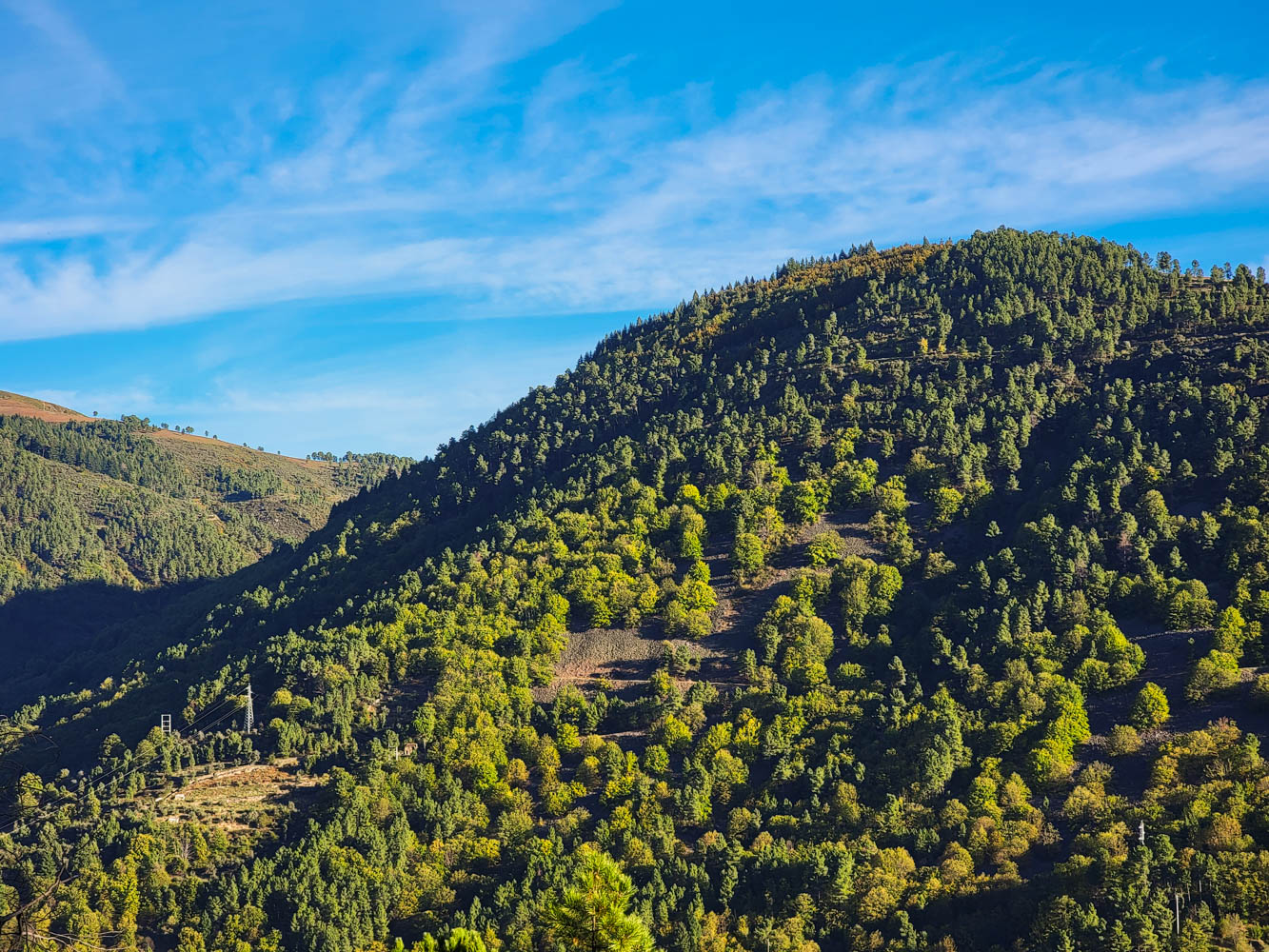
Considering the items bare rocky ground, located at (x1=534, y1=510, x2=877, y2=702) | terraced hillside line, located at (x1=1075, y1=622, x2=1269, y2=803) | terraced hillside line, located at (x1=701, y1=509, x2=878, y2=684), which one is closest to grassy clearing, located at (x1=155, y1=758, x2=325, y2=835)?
bare rocky ground, located at (x1=534, y1=510, x2=877, y2=702)

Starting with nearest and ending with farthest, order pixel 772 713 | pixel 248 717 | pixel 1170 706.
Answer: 1. pixel 1170 706
2. pixel 772 713
3. pixel 248 717

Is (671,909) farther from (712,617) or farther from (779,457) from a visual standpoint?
(779,457)

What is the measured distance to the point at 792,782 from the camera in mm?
127188

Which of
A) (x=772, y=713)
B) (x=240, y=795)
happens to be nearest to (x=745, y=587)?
(x=772, y=713)

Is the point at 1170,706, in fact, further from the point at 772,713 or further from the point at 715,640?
the point at 715,640

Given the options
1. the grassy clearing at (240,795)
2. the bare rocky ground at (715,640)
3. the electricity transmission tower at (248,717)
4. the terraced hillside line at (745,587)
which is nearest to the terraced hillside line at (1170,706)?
the terraced hillside line at (745,587)

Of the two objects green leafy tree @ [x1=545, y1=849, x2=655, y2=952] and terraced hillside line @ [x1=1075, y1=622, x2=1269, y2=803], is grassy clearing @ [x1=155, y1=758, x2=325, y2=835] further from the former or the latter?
green leafy tree @ [x1=545, y1=849, x2=655, y2=952]

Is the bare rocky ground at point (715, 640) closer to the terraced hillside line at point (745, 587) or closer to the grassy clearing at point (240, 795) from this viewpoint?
the terraced hillside line at point (745, 587)

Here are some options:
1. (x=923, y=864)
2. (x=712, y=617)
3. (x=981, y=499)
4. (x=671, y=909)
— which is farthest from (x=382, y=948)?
(x=981, y=499)

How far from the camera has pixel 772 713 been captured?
14038 centimetres

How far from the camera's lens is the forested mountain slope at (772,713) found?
107062mm

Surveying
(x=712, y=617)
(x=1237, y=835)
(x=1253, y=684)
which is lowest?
(x=1237, y=835)

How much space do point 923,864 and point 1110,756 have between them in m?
27.5

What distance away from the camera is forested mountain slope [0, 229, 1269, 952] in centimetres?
10706
